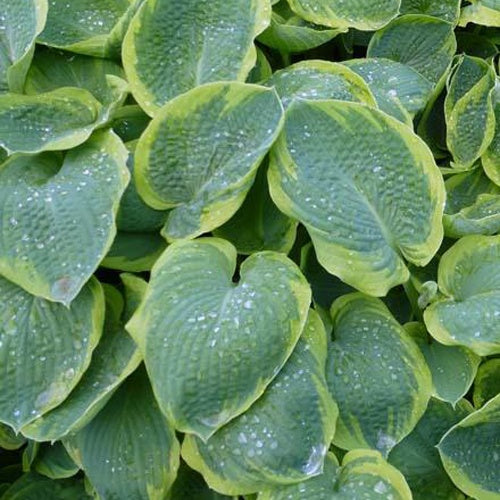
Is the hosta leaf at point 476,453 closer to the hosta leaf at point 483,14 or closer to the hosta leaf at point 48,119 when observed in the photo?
the hosta leaf at point 48,119

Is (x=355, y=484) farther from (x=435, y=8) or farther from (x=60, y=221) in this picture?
(x=435, y=8)

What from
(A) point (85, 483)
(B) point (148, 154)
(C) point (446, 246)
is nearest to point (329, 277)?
(C) point (446, 246)

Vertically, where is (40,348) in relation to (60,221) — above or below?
below

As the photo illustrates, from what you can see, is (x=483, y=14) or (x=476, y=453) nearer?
(x=476, y=453)

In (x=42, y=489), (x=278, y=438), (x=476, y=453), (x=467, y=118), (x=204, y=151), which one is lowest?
(x=42, y=489)

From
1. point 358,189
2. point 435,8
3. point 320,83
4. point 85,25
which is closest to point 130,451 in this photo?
point 358,189

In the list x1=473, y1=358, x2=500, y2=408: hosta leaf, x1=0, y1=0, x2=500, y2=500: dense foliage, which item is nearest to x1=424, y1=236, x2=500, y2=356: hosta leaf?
x1=0, y1=0, x2=500, y2=500: dense foliage

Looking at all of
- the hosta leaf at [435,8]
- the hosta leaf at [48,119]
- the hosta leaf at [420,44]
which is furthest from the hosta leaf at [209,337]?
the hosta leaf at [435,8]

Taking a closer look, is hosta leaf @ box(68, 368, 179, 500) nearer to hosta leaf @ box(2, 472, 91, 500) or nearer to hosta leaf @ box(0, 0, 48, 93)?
hosta leaf @ box(2, 472, 91, 500)

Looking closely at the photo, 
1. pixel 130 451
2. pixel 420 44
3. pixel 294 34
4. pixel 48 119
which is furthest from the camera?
pixel 420 44
